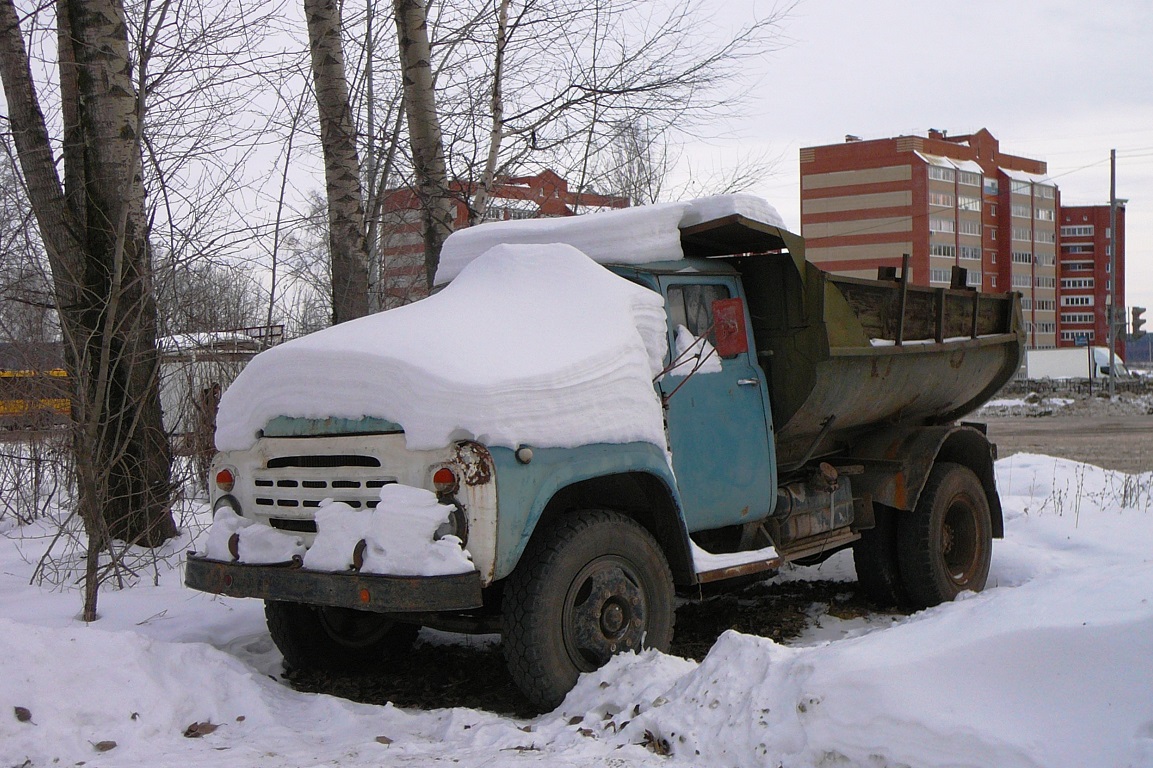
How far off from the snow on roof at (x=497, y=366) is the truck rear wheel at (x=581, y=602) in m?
0.44

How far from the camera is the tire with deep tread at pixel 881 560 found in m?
7.11

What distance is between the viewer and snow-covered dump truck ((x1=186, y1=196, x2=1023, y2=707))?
4133 millimetres

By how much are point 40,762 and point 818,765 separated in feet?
9.08

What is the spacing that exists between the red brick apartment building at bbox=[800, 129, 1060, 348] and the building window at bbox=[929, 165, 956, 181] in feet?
0.21

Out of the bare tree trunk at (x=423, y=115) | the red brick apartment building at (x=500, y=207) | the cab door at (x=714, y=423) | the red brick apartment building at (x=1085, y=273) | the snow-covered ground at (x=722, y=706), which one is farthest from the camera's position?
the red brick apartment building at (x=1085, y=273)

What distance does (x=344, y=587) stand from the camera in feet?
13.6

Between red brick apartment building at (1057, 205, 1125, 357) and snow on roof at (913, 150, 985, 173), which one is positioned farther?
red brick apartment building at (1057, 205, 1125, 357)

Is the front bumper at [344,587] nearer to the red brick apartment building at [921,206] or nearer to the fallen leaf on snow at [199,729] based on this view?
the fallen leaf on snow at [199,729]

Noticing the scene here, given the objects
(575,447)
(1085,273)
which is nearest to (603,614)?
(575,447)

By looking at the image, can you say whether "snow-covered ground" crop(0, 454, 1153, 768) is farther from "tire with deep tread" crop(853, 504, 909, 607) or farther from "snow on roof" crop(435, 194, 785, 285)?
"tire with deep tread" crop(853, 504, 909, 607)

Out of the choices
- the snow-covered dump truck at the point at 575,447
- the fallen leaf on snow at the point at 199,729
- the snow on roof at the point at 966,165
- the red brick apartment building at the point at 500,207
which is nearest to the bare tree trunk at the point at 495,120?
the red brick apartment building at the point at 500,207

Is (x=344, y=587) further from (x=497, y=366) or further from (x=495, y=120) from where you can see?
(x=495, y=120)

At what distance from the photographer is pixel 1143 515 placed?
344 inches

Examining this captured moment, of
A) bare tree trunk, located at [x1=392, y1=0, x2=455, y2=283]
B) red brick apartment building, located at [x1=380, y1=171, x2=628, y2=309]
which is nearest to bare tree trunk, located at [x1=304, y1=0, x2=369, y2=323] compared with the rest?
bare tree trunk, located at [x1=392, y1=0, x2=455, y2=283]
